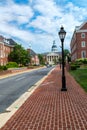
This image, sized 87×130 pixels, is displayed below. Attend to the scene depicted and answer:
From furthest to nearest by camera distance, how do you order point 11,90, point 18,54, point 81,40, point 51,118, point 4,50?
point 18,54 < point 4,50 < point 81,40 < point 11,90 < point 51,118

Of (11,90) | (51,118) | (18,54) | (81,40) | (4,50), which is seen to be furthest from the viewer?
(18,54)

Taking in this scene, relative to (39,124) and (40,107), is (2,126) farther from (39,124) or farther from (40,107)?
(40,107)

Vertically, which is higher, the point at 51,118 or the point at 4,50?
the point at 4,50

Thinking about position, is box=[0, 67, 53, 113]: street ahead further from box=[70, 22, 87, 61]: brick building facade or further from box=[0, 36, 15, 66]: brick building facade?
box=[0, 36, 15, 66]: brick building facade

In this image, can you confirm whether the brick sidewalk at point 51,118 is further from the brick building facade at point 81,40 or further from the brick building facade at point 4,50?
the brick building facade at point 4,50

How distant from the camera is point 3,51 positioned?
3681 inches

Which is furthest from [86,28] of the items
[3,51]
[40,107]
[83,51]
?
[40,107]

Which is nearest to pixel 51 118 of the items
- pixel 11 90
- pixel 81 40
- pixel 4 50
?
pixel 11 90

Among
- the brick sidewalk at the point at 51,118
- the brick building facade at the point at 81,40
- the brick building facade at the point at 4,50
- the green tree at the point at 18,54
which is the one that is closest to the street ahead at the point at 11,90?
the brick sidewalk at the point at 51,118

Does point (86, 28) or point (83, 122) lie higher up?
point (86, 28)

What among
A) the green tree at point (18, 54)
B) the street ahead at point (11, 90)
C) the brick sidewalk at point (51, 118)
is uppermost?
the green tree at point (18, 54)

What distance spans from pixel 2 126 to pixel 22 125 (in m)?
0.63

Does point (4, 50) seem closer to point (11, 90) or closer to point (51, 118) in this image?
point (11, 90)

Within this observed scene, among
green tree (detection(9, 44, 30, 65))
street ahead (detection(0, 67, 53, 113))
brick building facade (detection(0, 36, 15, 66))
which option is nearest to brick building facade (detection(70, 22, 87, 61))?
green tree (detection(9, 44, 30, 65))
